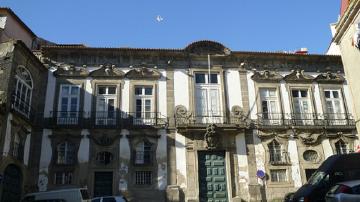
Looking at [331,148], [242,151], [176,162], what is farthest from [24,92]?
Result: [331,148]

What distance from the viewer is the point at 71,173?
59.4ft

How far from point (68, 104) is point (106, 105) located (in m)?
1.83

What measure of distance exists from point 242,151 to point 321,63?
7.13 m

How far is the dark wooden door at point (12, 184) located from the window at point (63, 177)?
1.61m

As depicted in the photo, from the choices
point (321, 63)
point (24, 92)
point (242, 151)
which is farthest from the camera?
point (321, 63)

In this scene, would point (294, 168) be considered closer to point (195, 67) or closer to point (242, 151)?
point (242, 151)

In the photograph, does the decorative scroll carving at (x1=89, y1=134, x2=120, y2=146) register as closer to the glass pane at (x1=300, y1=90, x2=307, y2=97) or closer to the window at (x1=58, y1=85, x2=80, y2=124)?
the window at (x1=58, y1=85, x2=80, y2=124)

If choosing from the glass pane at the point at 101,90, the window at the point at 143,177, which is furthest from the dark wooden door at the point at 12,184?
the glass pane at the point at 101,90

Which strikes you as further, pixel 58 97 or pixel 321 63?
pixel 321 63

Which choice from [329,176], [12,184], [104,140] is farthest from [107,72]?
[329,176]

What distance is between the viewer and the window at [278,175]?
19109 mm

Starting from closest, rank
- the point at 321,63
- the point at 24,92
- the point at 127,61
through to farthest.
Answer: the point at 24,92, the point at 127,61, the point at 321,63

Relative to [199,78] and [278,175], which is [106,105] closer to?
[199,78]

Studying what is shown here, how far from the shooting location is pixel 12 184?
16.5m
